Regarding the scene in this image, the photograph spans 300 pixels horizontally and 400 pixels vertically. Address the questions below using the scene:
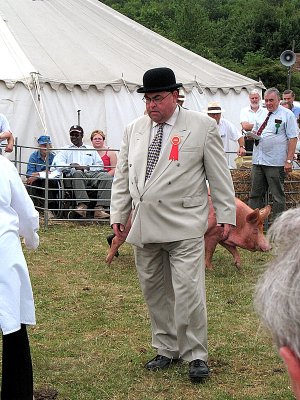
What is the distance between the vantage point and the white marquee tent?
15.3 m

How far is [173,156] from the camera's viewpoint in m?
5.55

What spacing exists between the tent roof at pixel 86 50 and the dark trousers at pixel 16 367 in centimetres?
1085

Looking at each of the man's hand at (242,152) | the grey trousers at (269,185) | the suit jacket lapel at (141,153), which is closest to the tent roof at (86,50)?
the man's hand at (242,152)

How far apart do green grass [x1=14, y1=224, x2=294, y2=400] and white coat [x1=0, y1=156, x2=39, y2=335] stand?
3.18ft

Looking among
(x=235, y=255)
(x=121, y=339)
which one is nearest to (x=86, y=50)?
(x=235, y=255)

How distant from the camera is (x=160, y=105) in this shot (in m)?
5.55

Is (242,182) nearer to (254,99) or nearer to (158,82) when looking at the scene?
(254,99)

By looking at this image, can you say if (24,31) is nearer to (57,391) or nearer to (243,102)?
(243,102)

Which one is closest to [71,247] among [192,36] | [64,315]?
[64,315]

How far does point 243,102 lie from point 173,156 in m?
13.5

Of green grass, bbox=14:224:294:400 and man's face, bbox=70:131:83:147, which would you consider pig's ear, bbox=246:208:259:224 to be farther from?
man's face, bbox=70:131:83:147

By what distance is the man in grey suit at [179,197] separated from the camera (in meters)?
5.52

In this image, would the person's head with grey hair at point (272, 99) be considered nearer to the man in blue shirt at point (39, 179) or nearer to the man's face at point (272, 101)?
the man's face at point (272, 101)

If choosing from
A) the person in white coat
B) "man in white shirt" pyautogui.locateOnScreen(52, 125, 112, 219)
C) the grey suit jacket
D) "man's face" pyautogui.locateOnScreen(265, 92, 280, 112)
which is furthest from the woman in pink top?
the person in white coat
